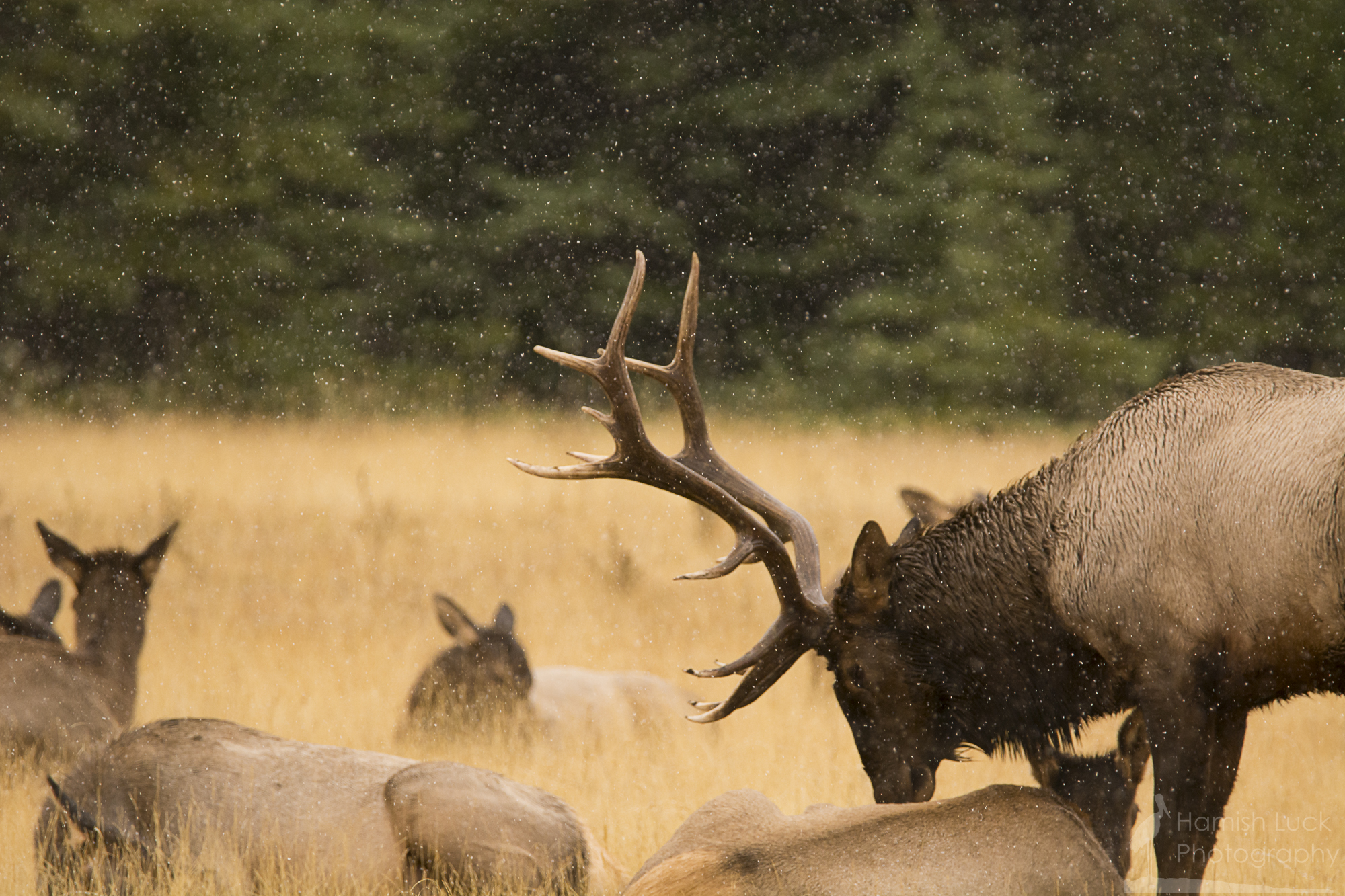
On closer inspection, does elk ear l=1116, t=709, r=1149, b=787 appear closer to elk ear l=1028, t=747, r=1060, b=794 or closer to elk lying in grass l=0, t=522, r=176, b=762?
elk ear l=1028, t=747, r=1060, b=794

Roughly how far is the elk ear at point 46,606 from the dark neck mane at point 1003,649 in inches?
160

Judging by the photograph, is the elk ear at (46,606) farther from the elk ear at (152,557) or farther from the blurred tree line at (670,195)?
the blurred tree line at (670,195)

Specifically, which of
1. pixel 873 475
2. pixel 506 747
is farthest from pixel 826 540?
pixel 506 747

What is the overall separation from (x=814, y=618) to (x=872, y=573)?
0.25m

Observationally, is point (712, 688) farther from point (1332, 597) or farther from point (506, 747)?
point (1332, 597)

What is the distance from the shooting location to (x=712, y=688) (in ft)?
28.6

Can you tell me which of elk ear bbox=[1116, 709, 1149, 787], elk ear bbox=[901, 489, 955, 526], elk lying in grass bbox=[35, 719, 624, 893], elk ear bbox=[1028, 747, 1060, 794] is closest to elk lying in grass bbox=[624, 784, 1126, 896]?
elk ear bbox=[1028, 747, 1060, 794]

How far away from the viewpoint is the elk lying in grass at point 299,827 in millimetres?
4379

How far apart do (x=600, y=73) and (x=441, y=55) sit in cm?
244

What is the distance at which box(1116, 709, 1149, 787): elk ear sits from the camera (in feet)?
15.3

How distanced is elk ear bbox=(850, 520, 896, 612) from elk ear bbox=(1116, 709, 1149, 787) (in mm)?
847

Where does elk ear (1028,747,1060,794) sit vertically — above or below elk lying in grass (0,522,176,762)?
below

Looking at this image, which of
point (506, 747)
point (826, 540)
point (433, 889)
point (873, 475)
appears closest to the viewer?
point (433, 889)

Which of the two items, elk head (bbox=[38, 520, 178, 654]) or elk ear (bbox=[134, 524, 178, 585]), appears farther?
elk ear (bbox=[134, 524, 178, 585])
